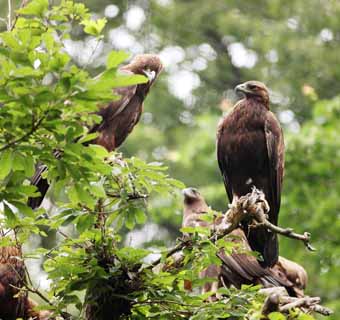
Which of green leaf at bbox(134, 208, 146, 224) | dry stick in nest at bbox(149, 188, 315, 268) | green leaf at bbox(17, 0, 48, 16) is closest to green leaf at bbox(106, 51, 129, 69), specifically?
green leaf at bbox(17, 0, 48, 16)

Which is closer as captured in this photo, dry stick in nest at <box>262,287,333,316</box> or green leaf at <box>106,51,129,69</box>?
green leaf at <box>106,51,129,69</box>

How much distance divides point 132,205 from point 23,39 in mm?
1260

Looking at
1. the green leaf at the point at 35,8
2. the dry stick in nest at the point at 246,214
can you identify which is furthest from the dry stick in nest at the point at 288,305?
the green leaf at the point at 35,8

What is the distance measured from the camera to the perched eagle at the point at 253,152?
7.26 m

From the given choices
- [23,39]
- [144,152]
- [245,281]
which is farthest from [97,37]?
[144,152]

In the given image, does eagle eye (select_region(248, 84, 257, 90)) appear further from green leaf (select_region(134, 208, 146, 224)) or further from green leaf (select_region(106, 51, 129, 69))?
green leaf (select_region(106, 51, 129, 69))

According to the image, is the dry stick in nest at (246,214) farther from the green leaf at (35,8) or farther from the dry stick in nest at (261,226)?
the green leaf at (35,8)

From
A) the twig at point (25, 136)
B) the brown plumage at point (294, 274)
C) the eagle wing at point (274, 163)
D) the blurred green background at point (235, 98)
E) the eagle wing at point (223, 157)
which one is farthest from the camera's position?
the blurred green background at point (235, 98)

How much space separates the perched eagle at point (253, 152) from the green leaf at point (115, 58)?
3464mm

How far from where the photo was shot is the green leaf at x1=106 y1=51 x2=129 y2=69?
3869mm

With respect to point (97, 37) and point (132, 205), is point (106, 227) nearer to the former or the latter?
point (132, 205)

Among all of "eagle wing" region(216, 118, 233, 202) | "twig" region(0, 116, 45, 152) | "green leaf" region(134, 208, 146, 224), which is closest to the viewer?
"twig" region(0, 116, 45, 152)

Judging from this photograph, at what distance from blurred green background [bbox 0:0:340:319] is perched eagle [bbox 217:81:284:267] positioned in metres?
5.08

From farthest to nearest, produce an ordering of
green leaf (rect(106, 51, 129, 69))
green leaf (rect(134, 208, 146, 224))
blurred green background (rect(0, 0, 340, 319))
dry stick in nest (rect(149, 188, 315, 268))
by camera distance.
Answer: blurred green background (rect(0, 0, 340, 319))
dry stick in nest (rect(149, 188, 315, 268))
green leaf (rect(134, 208, 146, 224))
green leaf (rect(106, 51, 129, 69))
